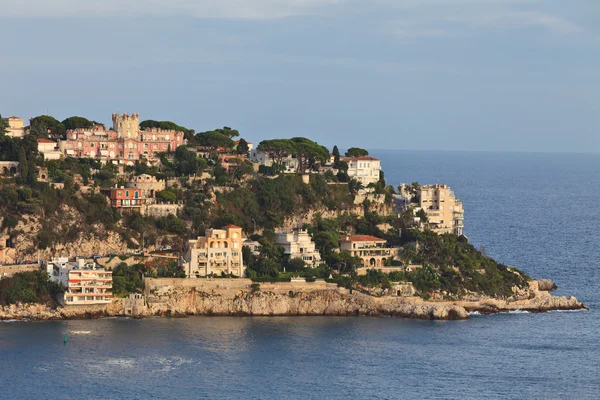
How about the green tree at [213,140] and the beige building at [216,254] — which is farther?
the green tree at [213,140]

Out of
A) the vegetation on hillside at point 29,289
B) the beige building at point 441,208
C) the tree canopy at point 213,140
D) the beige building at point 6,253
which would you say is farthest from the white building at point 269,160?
the vegetation on hillside at point 29,289

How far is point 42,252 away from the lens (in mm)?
70000

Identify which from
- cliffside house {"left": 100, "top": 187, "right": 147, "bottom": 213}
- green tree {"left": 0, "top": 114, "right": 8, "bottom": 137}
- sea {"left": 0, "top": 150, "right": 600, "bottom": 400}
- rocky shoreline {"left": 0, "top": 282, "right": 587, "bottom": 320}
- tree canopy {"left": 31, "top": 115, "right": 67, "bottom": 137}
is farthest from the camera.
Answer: tree canopy {"left": 31, "top": 115, "right": 67, "bottom": 137}

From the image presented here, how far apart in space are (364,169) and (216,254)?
1913cm

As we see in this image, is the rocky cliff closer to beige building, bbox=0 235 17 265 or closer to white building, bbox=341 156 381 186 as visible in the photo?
beige building, bbox=0 235 17 265

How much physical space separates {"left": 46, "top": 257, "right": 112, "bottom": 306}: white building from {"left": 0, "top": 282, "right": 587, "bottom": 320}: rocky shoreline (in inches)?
15.2

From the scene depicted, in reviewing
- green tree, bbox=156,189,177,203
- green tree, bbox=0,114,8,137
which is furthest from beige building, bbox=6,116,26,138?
green tree, bbox=156,189,177,203

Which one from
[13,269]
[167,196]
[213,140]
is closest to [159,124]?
[213,140]

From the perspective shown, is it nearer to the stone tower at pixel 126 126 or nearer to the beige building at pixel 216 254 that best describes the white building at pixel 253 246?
the beige building at pixel 216 254

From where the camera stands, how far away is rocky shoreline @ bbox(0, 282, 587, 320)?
218 ft

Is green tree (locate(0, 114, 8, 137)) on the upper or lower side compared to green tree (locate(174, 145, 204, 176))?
upper

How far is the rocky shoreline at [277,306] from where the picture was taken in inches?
2613

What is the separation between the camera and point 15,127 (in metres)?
82.5

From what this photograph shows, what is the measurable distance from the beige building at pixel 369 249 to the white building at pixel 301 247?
6.67ft
